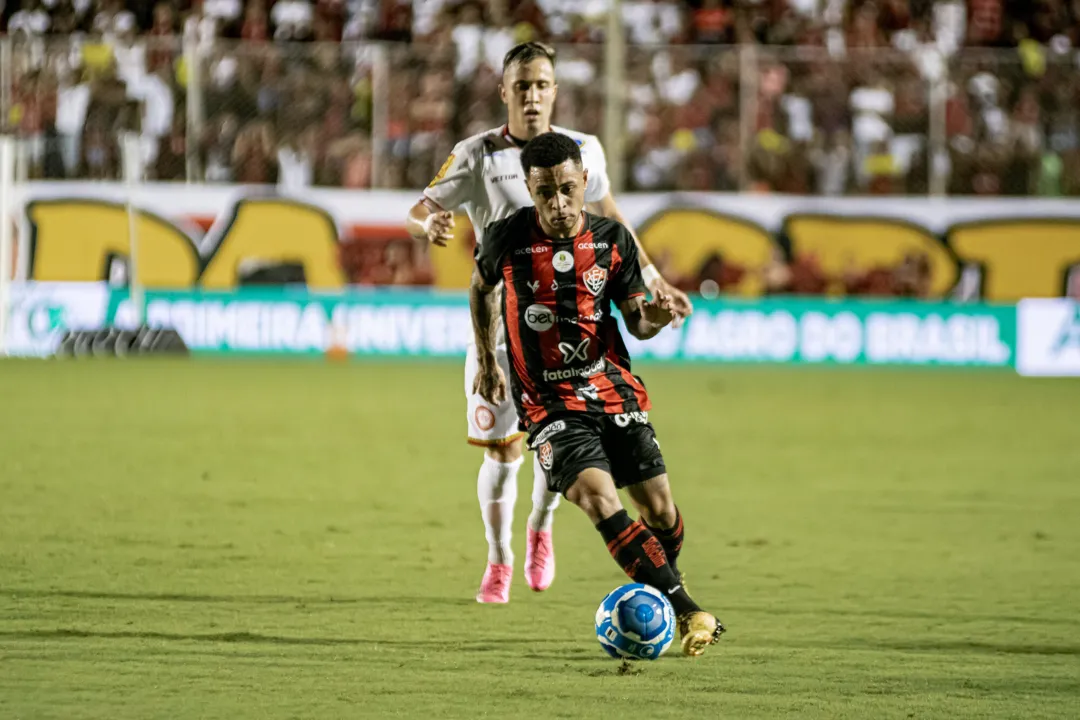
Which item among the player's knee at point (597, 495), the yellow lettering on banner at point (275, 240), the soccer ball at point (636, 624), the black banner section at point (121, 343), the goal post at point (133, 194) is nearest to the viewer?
the soccer ball at point (636, 624)

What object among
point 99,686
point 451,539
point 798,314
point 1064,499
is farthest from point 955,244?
point 99,686

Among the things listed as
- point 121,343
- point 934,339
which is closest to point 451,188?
point 121,343

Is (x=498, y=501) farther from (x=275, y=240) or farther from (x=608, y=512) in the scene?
(x=275, y=240)

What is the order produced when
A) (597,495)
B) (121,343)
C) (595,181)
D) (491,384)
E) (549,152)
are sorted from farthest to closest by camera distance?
(121,343) < (595,181) < (491,384) < (549,152) < (597,495)

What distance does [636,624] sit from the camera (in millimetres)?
5793

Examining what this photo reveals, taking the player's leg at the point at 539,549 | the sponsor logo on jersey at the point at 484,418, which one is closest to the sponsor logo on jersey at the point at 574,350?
the sponsor logo on jersey at the point at 484,418

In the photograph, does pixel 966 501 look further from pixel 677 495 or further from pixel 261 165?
pixel 261 165

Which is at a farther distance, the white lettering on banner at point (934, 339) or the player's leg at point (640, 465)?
the white lettering on banner at point (934, 339)

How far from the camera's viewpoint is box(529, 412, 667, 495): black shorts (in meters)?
6.08

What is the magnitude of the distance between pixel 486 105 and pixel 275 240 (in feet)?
11.3

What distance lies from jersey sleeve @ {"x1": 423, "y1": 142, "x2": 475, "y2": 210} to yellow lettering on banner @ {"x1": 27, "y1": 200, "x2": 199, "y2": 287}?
16758 millimetres

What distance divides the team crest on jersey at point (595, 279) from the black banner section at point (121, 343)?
16291 mm

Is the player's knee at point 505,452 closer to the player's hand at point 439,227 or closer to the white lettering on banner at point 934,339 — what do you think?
the player's hand at point 439,227

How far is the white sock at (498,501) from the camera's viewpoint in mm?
7328
